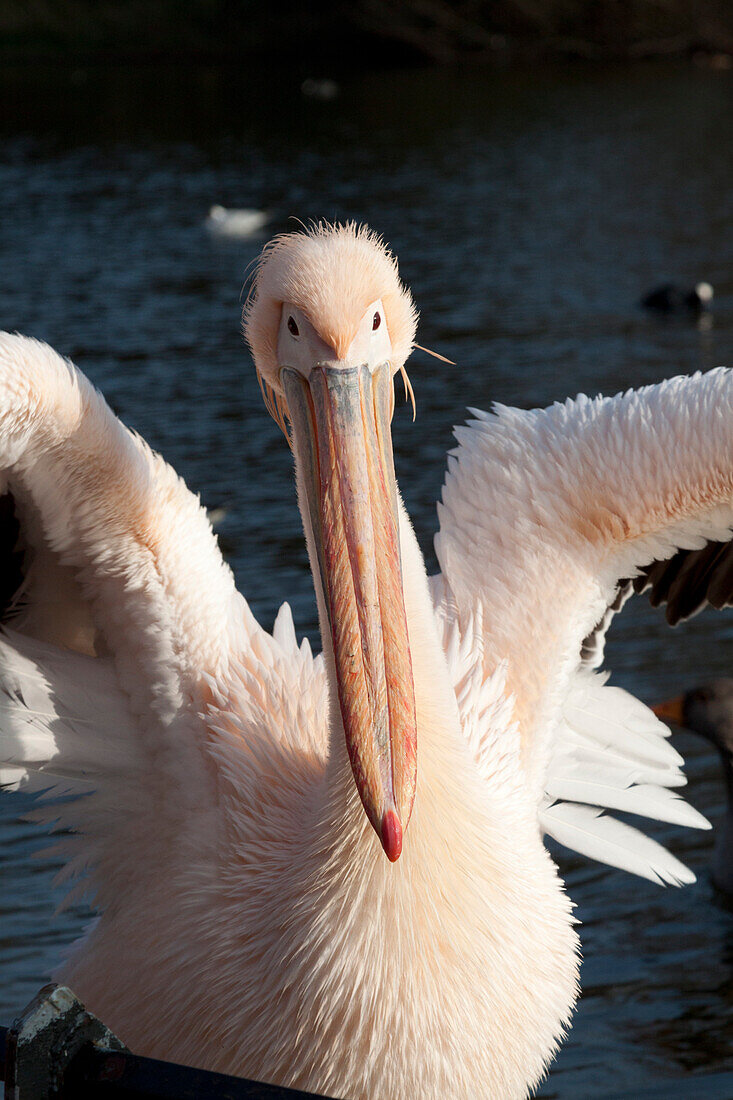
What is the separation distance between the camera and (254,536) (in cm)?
728

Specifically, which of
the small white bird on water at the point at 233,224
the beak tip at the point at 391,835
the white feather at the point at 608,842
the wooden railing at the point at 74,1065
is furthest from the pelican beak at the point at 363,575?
the small white bird on water at the point at 233,224

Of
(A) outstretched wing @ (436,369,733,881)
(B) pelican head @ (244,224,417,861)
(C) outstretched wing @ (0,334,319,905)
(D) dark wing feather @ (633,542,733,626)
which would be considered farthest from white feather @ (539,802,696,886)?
(B) pelican head @ (244,224,417,861)

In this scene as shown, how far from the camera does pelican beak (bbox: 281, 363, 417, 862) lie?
81.2 inches

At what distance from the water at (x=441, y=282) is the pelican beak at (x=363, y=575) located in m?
1.86

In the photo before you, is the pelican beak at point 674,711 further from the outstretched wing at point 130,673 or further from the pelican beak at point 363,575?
the pelican beak at point 363,575

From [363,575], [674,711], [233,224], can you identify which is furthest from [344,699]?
[233,224]

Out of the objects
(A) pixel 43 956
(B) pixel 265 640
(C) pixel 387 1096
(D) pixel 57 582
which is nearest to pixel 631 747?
(B) pixel 265 640

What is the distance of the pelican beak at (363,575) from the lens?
2.06 m

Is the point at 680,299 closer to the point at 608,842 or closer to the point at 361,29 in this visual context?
the point at 608,842

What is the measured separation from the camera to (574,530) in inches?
122

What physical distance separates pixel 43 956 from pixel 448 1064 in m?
2.31

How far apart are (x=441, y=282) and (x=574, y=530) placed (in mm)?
10022

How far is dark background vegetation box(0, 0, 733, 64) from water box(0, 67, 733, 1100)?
1996 mm

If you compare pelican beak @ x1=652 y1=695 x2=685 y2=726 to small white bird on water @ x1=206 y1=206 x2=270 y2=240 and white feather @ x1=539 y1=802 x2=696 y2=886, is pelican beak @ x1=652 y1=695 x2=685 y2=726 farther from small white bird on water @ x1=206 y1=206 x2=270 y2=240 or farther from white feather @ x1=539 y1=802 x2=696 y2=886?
small white bird on water @ x1=206 y1=206 x2=270 y2=240
